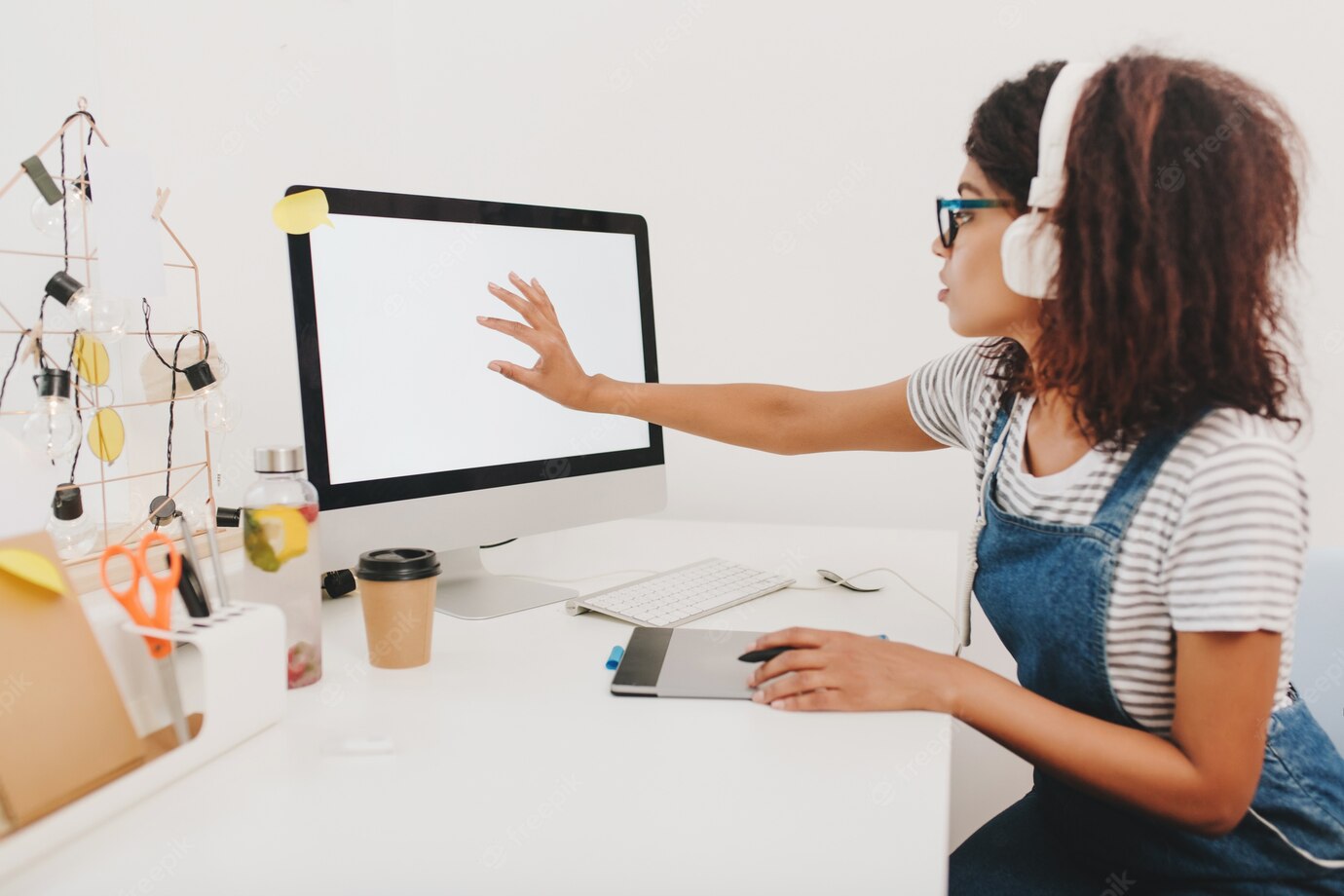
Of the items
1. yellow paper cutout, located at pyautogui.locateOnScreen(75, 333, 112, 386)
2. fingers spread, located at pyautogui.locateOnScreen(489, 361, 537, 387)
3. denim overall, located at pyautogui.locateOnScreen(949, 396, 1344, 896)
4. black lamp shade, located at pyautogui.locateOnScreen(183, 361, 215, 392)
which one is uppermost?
yellow paper cutout, located at pyautogui.locateOnScreen(75, 333, 112, 386)

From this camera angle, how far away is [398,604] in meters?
0.89

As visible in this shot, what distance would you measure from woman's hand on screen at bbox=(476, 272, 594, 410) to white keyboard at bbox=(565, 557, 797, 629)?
248mm

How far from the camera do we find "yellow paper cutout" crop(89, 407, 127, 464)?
983mm

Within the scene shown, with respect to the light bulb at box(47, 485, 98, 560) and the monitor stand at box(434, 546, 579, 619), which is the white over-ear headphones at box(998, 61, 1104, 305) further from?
the light bulb at box(47, 485, 98, 560)

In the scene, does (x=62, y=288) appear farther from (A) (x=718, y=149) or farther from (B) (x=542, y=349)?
(A) (x=718, y=149)

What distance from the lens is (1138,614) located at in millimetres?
787

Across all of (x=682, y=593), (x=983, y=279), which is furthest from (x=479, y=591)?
(x=983, y=279)

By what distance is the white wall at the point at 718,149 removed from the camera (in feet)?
4.59

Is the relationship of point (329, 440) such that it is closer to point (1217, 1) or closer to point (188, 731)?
point (188, 731)

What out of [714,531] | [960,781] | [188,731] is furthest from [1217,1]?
[188,731]

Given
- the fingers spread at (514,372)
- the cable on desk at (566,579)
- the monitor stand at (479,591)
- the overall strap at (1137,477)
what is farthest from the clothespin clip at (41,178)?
the overall strap at (1137,477)

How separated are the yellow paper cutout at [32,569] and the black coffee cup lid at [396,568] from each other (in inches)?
10.5

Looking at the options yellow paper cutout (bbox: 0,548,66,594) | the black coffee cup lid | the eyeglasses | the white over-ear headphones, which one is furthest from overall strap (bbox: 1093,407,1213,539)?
yellow paper cutout (bbox: 0,548,66,594)

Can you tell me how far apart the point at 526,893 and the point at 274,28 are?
1.44 metres
